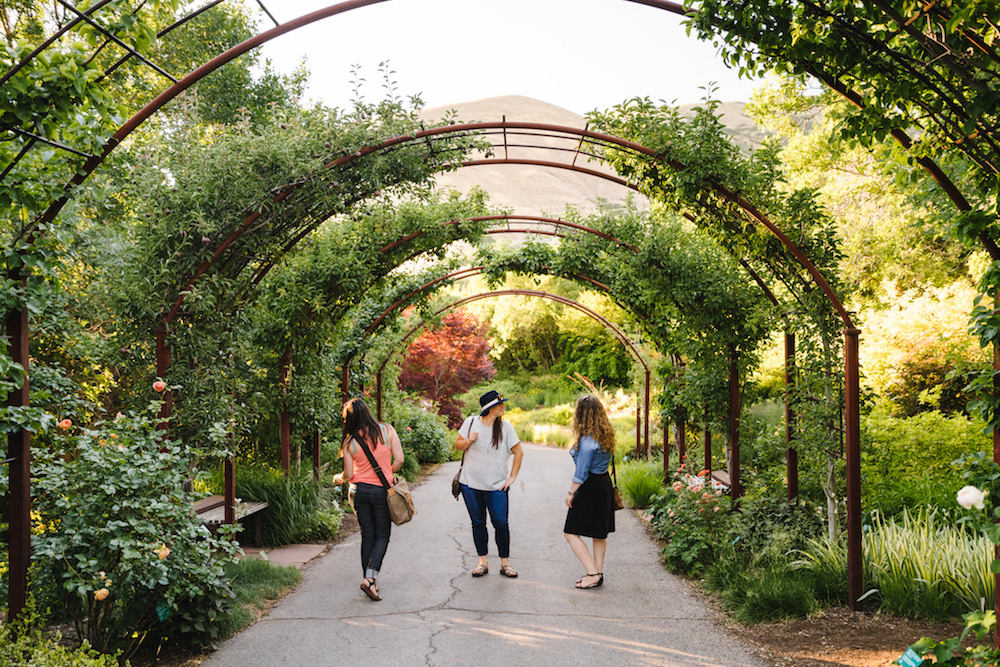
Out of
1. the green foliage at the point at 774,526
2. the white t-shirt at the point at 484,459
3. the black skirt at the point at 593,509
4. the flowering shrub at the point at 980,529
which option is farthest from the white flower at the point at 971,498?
the white t-shirt at the point at 484,459

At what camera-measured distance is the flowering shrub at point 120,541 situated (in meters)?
3.51

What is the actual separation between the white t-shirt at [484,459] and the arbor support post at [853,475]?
98.4 inches

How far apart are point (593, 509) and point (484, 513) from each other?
3.09ft

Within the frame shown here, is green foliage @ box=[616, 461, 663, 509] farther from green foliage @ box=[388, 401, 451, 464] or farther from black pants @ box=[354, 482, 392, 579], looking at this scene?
green foliage @ box=[388, 401, 451, 464]

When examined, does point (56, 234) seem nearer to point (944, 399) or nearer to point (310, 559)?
point (310, 559)

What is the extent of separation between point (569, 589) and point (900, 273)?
10615mm

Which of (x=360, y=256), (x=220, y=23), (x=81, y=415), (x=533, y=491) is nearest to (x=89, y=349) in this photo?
(x=81, y=415)

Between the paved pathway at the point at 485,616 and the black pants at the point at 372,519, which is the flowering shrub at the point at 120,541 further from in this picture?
the black pants at the point at 372,519

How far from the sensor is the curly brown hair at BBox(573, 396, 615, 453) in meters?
5.44

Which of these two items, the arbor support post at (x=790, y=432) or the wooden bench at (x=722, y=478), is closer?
the arbor support post at (x=790, y=432)

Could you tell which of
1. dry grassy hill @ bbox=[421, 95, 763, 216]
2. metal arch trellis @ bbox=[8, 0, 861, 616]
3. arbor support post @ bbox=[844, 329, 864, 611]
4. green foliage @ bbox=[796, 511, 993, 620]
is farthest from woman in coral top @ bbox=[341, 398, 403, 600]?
dry grassy hill @ bbox=[421, 95, 763, 216]

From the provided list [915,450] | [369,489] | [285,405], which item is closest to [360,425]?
[369,489]

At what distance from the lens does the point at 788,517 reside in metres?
6.05

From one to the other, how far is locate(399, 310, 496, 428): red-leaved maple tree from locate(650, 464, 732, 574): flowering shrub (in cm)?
→ 1005
